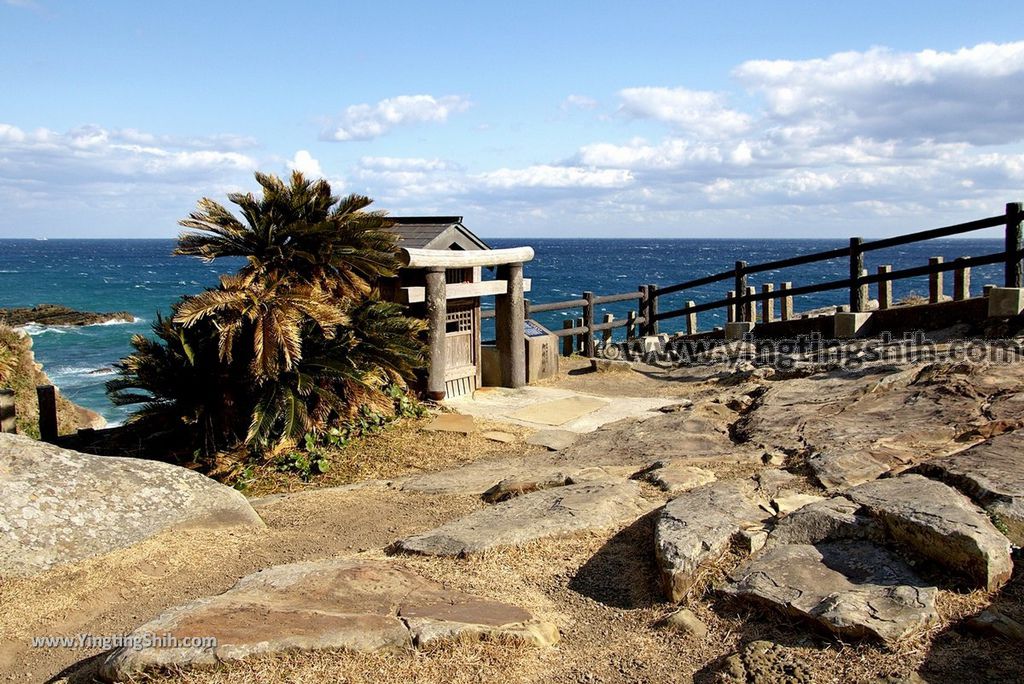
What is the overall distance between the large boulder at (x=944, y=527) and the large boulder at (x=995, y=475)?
113 millimetres

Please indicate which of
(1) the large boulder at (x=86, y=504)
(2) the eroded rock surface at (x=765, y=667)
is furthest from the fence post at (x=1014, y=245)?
(1) the large boulder at (x=86, y=504)

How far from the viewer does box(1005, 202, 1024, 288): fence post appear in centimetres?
1234

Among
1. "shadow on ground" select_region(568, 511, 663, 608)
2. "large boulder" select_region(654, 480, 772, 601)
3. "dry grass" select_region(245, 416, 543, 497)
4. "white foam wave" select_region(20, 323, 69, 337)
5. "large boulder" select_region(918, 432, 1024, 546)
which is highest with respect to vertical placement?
"large boulder" select_region(918, 432, 1024, 546)

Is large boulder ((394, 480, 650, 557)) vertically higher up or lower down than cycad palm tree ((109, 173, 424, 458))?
lower down

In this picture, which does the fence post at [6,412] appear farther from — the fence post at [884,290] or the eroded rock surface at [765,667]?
the fence post at [884,290]

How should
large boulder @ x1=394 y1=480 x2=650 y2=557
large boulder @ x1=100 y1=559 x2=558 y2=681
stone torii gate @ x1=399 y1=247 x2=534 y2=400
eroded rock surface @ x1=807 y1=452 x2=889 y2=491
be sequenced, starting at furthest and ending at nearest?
stone torii gate @ x1=399 y1=247 x2=534 y2=400
eroded rock surface @ x1=807 y1=452 x2=889 y2=491
large boulder @ x1=394 y1=480 x2=650 y2=557
large boulder @ x1=100 y1=559 x2=558 y2=681

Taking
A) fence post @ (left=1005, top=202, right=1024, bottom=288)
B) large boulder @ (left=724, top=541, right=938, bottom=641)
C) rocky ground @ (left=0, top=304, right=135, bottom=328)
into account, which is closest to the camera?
large boulder @ (left=724, top=541, right=938, bottom=641)

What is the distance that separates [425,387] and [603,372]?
14.0 feet

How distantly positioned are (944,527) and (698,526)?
144 cm

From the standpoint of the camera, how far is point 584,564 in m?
5.83

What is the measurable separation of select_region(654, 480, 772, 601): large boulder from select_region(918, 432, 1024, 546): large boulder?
1266mm

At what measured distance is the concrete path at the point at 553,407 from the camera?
12.1 m

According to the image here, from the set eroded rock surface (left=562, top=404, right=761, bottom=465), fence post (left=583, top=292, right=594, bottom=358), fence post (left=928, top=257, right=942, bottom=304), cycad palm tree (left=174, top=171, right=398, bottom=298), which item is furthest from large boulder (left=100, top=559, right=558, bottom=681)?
fence post (left=583, top=292, right=594, bottom=358)

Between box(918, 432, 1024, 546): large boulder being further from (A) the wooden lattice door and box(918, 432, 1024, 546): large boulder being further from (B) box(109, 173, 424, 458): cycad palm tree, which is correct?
(A) the wooden lattice door
